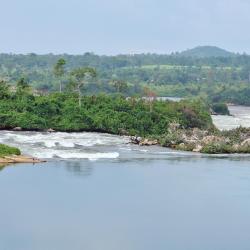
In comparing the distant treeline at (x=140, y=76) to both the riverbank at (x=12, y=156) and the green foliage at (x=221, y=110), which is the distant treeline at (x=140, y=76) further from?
the riverbank at (x=12, y=156)

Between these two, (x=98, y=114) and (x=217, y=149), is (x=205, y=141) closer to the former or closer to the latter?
(x=217, y=149)

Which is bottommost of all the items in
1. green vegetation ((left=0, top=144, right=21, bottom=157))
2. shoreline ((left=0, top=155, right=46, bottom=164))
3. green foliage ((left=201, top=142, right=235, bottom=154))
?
green foliage ((left=201, top=142, right=235, bottom=154))

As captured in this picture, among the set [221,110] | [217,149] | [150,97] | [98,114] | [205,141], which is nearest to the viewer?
[217,149]

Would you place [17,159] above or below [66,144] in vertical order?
above

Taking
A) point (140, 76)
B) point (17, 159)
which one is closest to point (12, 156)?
point (17, 159)

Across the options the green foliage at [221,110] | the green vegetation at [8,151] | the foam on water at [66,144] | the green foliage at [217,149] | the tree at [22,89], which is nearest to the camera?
the green vegetation at [8,151]

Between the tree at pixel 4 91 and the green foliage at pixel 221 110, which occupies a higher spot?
the tree at pixel 4 91

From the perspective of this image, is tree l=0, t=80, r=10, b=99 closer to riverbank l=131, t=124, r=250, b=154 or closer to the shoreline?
riverbank l=131, t=124, r=250, b=154

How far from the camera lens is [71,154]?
47.0m

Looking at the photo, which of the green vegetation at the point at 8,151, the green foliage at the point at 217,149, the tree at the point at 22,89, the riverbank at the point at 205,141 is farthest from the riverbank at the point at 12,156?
the tree at the point at 22,89

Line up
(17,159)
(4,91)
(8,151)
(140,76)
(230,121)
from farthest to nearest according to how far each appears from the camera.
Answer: (140,76)
(230,121)
(4,91)
(8,151)
(17,159)

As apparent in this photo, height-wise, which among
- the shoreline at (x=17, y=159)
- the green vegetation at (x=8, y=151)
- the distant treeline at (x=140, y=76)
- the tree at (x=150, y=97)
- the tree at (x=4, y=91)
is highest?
the tree at (x=4, y=91)

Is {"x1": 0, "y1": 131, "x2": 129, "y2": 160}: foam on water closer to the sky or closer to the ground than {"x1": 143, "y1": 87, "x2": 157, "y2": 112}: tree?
closer to the ground

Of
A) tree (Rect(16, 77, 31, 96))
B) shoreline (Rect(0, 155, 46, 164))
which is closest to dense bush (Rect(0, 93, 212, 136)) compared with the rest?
tree (Rect(16, 77, 31, 96))
